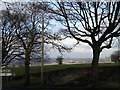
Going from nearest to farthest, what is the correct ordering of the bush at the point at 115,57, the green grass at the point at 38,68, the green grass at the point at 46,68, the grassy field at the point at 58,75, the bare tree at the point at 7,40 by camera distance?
1. the bush at the point at 115,57
2. the bare tree at the point at 7,40
3. the grassy field at the point at 58,75
4. the green grass at the point at 46,68
5. the green grass at the point at 38,68

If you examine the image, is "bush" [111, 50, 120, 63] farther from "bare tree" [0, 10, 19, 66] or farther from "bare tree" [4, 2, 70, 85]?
"bare tree" [0, 10, 19, 66]

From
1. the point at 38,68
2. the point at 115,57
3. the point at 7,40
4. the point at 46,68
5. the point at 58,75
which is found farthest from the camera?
the point at 46,68

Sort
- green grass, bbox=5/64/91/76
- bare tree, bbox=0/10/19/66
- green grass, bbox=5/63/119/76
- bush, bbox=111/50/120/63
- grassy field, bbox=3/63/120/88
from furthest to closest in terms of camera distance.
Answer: green grass, bbox=5/64/91/76 → green grass, bbox=5/63/119/76 → grassy field, bbox=3/63/120/88 → bare tree, bbox=0/10/19/66 → bush, bbox=111/50/120/63

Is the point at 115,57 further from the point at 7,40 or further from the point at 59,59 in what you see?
the point at 7,40

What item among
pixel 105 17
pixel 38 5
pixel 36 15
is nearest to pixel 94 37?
pixel 105 17

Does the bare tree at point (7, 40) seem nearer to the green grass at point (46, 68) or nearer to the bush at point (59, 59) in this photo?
the green grass at point (46, 68)

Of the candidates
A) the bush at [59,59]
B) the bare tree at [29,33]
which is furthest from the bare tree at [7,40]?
the bush at [59,59]

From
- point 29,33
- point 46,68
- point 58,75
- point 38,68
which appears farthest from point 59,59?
point 29,33

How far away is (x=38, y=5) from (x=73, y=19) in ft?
9.43

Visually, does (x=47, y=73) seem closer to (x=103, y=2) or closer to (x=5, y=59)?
(x=5, y=59)

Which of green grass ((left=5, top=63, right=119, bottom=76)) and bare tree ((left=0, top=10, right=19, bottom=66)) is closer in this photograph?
bare tree ((left=0, top=10, right=19, bottom=66))

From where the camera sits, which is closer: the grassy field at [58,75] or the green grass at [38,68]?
the grassy field at [58,75]

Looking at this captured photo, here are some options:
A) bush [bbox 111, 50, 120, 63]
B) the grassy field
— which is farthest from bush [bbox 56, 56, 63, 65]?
bush [bbox 111, 50, 120, 63]

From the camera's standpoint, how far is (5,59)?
1941cm
